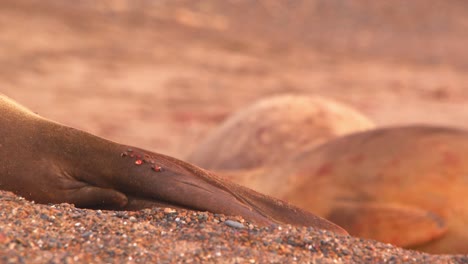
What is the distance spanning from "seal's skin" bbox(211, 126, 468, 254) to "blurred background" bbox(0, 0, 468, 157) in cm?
405

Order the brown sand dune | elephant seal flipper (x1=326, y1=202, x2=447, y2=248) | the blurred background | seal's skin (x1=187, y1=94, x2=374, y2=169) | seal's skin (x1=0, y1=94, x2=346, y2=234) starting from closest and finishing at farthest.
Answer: the brown sand dune → seal's skin (x1=0, y1=94, x2=346, y2=234) → elephant seal flipper (x1=326, y1=202, x2=447, y2=248) → seal's skin (x1=187, y1=94, x2=374, y2=169) → the blurred background

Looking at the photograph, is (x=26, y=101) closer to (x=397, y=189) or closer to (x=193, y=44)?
(x=193, y=44)

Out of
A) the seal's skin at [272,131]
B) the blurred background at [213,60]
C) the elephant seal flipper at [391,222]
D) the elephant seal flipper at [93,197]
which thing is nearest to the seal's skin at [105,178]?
the elephant seal flipper at [93,197]

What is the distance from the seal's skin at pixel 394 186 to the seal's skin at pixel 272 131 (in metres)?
1.17

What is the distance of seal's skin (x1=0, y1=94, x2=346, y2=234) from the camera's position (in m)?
2.40

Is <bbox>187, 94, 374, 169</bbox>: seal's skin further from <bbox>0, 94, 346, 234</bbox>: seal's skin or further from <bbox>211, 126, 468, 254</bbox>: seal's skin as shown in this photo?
<bbox>0, 94, 346, 234</bbox>: seal's skin

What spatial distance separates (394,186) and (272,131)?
1841 millimetres

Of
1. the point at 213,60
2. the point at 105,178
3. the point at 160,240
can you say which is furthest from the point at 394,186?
the point at 213,60

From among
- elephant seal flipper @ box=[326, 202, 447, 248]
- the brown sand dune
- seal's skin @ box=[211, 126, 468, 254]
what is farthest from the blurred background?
the brown sand dune

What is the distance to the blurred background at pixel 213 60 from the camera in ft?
31.9

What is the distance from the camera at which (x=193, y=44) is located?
12.9 m

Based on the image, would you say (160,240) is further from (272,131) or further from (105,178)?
(272,131)

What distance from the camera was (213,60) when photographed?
12.5 metres

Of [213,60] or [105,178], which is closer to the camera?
[105,178]
